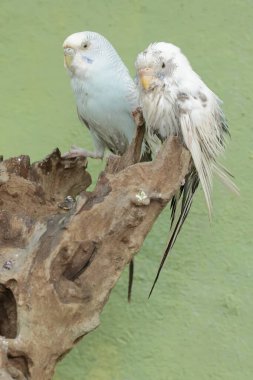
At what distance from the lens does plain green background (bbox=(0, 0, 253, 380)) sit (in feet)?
3.93

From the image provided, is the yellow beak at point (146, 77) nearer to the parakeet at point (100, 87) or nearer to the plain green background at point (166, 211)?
the parakeet at point (100, 87)

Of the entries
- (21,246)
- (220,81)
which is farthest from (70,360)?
(220,81)

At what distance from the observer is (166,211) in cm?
127

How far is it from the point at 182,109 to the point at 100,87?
210mm

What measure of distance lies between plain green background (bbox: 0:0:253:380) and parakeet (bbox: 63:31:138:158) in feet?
0.57

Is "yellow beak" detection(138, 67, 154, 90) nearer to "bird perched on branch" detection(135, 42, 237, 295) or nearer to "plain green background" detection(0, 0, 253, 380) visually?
"bird perched on branch" detection(135, 42, 237, 295)

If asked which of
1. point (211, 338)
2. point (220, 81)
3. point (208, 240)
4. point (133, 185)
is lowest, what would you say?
point (211, 338)

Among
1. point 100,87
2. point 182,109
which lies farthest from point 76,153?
point 182,109

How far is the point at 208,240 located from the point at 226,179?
0.25 metres

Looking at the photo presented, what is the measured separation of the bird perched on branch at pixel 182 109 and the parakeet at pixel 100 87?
12cm

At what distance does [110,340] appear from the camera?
1.21 m

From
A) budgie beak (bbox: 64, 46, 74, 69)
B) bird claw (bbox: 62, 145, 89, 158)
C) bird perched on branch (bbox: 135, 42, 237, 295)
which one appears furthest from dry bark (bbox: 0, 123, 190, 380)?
budgie beak (bbox: 64, 46, 74, 69)

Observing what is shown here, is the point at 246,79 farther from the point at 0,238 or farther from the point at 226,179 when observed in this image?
the point at 0,238

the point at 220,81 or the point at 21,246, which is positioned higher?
the point at 220,81
